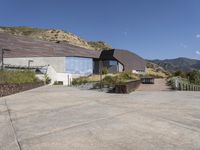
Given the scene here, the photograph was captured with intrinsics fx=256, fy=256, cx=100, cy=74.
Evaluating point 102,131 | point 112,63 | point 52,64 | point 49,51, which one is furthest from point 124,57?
point 102,131

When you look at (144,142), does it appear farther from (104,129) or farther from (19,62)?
(19,62)

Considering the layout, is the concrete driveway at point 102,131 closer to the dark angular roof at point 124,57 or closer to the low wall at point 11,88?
the low wall at point 11,88

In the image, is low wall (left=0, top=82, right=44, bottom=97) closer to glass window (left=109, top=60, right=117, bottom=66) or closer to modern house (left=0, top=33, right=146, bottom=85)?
modern house (left=0, top=33, right=146, bottom=85)

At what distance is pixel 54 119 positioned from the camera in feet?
29.6

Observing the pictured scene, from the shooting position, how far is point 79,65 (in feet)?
191

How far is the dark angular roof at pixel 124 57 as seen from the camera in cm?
Answer: 6503

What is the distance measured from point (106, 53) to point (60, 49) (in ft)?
46.8

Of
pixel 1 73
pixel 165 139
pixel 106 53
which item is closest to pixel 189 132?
pixel 165 139

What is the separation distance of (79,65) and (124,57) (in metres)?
14.6

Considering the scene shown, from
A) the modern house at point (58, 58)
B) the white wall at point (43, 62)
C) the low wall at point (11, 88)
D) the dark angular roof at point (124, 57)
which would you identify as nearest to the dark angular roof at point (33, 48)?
the modern house at point (58, 58)

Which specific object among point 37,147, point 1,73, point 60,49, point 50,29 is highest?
point 50,29

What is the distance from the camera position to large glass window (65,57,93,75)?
5544cm

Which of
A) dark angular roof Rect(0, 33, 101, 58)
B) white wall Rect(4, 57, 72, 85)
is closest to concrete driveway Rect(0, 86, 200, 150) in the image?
white wall Rect(4, 57, 72, 85)

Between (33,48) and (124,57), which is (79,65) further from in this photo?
(124,57)
